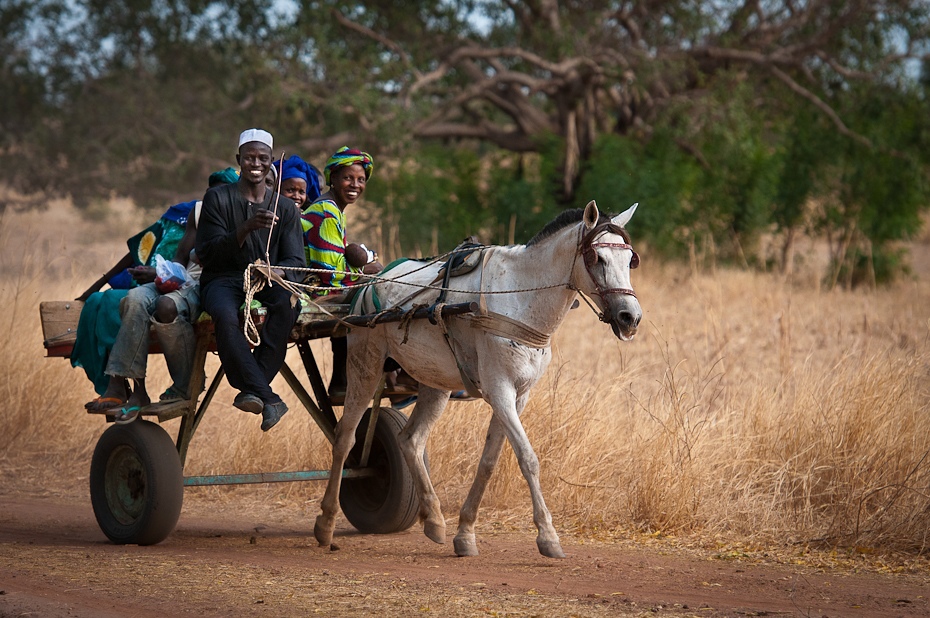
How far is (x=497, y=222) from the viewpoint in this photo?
1955cm

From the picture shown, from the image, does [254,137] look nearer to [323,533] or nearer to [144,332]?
[144,332]

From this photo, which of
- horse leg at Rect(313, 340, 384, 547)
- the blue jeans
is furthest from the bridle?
the blue jeans

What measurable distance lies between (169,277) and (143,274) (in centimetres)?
27

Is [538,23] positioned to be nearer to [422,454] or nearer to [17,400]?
[17,400]

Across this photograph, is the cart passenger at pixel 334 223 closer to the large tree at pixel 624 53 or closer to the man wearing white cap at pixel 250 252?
the man wearing white cap at pixel 250 252

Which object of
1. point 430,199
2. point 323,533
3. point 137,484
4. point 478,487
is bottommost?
point 323,533

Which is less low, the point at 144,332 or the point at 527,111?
the point at 527,111

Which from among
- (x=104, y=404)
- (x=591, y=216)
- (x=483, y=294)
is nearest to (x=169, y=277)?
(x=104, y=404)

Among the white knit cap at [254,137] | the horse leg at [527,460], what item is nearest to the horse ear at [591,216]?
the horse leg at [527,460]

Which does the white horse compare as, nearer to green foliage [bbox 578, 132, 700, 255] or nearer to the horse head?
the horse head

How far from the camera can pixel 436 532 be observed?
6.30 m

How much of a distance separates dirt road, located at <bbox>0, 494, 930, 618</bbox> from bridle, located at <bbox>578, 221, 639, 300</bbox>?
1456 millimetres

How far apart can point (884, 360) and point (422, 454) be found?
11.5 ft

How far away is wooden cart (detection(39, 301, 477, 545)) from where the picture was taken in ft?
20.3
